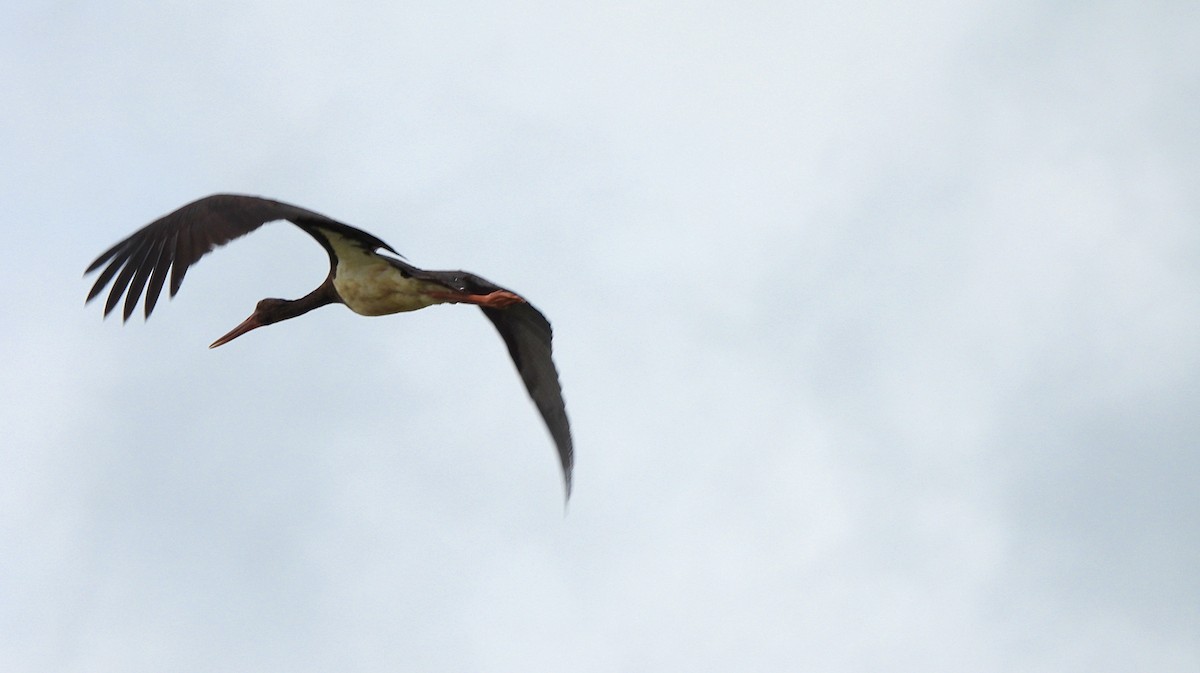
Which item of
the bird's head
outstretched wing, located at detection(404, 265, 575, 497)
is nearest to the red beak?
the bird's head

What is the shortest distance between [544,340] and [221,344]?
4312 millimetres

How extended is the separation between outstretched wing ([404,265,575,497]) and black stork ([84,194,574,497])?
0.04ft

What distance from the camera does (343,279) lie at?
66.0 ft

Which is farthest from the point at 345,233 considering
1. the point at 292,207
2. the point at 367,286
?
the point at 292,207

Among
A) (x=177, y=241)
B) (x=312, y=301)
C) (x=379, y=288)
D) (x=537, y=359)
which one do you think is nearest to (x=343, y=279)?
(x=379, y=288)

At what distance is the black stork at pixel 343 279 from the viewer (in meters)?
16.9

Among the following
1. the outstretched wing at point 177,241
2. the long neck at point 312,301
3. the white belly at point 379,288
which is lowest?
the outstretched wing at point 177,241

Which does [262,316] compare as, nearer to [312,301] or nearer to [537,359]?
[312,301]

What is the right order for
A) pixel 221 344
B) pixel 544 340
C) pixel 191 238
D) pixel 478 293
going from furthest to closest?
pixel 221 344, pixel 544 340, pixel 478 293, pixel 191 238

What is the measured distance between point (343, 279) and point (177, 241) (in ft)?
10.9

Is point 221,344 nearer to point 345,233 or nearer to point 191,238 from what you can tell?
point 345,233

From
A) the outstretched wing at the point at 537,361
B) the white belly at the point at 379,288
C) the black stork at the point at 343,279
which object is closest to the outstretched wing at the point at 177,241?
the black stork at the point at 343,279

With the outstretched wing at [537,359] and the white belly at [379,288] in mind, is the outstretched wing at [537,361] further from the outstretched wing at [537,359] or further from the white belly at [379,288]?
the white belly at [379,288]

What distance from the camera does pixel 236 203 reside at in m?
16.9
